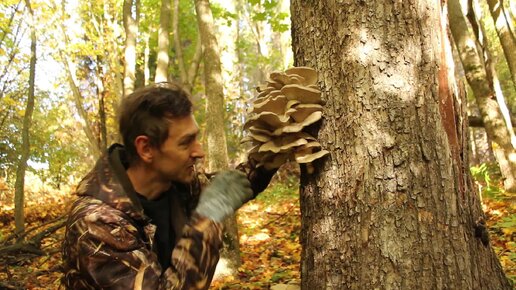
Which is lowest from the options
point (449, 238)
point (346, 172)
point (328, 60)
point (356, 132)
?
point (449, 238)

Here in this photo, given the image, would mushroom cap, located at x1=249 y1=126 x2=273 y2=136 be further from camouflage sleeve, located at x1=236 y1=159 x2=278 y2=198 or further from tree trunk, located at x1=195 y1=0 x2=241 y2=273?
tree trunk, located at x1=195 y1=0 x2=241 y2=273

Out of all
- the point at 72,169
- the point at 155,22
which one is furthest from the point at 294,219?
the point at 72,169

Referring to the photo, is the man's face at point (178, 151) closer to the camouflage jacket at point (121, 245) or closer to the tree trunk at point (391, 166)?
the camouflage jacket at point (121, 245)

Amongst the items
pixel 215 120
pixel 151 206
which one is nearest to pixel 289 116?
pixel 151 206

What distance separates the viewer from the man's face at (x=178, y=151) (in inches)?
84.6

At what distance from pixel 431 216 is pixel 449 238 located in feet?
0.38

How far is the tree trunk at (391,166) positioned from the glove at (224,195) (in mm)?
407

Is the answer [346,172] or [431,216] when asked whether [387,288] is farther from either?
[346,172]

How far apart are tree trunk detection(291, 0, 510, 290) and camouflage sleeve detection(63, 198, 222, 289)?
1.70ft

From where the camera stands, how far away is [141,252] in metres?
1.85

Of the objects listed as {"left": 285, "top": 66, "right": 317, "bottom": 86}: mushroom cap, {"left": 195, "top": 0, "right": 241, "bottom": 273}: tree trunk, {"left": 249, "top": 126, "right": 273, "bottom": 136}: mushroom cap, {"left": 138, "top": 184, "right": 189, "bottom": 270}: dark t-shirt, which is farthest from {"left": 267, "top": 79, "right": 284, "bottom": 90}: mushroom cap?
{"left": 195, "top": 0, "right": 241, "bottom": 273}: tree trunk

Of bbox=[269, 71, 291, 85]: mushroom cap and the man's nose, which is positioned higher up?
bbox=[269, 71, 291, 85]: mushroom cap

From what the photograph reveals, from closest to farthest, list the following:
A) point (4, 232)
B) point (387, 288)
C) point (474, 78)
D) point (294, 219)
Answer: point (387, 288), point (474, 78), point (294, 219), point (4, 232)

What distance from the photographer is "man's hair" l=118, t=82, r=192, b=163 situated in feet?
7.05
